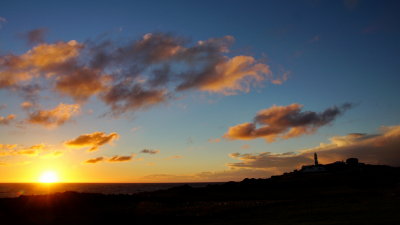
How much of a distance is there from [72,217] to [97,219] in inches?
141

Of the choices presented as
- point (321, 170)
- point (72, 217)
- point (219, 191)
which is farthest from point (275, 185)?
point (72, 217)

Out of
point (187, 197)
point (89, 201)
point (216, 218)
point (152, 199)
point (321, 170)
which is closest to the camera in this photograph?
point (216, 218)

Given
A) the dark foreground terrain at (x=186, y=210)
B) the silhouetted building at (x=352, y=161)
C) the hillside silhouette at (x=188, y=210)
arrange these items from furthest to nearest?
the silhouetted building at (x=352, y=161) → the hillside silhouette at (x=188, y=210) → the dark foreground terrain at (x=186, y=210)

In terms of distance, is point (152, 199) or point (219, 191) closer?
point (152, 199)

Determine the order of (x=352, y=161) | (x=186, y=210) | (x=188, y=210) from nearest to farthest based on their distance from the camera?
(x=188, y=210), (x=186, y=210), (x=352, y=161)

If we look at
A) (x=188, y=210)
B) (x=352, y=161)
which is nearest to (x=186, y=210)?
(x=188, y=210)

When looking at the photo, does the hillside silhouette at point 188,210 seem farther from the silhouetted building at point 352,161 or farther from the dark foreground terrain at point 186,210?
the silhouetted building at point 352,161

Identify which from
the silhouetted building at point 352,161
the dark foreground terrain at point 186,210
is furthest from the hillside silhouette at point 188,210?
the silhouetted building at point 352,161

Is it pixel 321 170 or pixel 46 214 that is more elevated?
pixel 321 170

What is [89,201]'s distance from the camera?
50219 mm

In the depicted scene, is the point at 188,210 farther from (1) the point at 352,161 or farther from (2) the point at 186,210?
(1) the point at 352,161

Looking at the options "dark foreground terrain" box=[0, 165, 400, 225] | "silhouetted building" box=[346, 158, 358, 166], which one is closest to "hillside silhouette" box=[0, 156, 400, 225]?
"dark foreground terrain" box=[0, 165, 400, 225]

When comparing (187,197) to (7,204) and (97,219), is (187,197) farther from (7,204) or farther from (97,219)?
(7,204)

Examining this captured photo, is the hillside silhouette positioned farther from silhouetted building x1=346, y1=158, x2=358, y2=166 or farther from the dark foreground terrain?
silhouetted building x1=346, y1=158, x2=358, y2=166
